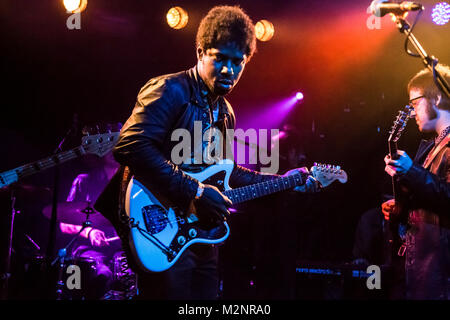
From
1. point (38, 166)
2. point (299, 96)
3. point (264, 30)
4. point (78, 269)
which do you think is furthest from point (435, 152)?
point (38, 166)

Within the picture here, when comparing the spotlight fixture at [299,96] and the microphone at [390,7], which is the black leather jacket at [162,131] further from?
the spotlight fixture at [299,96]

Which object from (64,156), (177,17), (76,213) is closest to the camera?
(64,156)

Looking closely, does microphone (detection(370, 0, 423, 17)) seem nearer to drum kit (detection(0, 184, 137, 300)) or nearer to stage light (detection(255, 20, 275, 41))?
stage light (detection(255, 20, 275, 41))

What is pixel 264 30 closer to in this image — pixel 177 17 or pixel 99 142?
pixel 177 17

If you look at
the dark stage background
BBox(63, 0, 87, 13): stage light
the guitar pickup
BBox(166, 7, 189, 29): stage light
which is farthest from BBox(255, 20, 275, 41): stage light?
the guitar pickup

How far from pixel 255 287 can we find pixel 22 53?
511 cm

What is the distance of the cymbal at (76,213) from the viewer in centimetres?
550

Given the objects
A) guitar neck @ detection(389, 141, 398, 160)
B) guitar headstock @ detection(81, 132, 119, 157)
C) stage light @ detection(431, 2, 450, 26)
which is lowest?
guitar neck @ detection(389, 141, 398, 160)

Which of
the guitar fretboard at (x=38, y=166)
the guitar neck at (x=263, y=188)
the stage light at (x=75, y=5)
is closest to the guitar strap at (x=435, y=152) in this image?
the guitar neck at (x=263, y=188)

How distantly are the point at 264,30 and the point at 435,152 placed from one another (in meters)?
4.14

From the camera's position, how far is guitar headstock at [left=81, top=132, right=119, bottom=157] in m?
5.66

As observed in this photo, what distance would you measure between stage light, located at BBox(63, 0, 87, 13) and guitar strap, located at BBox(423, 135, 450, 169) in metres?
4.74

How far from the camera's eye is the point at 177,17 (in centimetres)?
610
